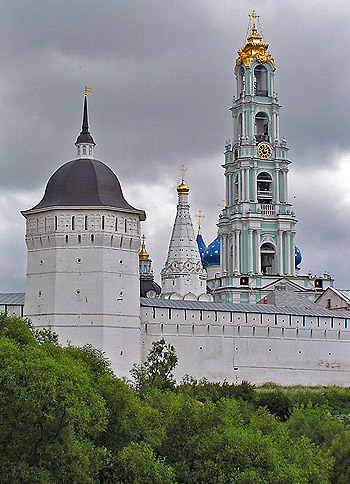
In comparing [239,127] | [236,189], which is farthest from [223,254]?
[239,127]

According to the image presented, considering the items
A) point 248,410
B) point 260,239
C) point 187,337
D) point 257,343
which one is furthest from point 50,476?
point 260,239

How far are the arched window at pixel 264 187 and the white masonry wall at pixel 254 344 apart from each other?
16355 mm

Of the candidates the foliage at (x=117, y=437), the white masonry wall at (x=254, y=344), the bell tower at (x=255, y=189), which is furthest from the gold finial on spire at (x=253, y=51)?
the foliage at (x=117, y=437)

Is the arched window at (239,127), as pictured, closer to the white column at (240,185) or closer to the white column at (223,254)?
the white column at (240,185)

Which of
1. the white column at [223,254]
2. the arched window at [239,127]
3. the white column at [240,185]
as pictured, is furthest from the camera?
the arched window at [239,127]

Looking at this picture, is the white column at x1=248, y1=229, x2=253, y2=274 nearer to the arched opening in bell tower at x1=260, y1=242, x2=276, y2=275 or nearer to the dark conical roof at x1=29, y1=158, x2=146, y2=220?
the arched opening in bell tower at x1=260, y1=242, x2=276, y2=275

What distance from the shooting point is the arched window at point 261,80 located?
55.7m

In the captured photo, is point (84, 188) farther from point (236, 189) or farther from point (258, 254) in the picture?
point (236, 189)

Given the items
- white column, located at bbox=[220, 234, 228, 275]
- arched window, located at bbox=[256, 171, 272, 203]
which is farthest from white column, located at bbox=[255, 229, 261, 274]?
white column, located at bbox=[220, 234, 228, 275]

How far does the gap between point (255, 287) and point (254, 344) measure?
50.6 feet

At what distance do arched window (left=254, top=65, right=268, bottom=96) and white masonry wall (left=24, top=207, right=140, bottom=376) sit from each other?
84.5 feet

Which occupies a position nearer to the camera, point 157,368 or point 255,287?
point 157,368

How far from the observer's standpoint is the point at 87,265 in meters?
31.3

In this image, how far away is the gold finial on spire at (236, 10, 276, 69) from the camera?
5509 cm
